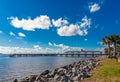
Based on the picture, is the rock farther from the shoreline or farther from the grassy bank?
the grassy bank

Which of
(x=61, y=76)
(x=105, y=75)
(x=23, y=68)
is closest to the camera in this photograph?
(x=61, y=76)

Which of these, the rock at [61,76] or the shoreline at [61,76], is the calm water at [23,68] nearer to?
the shoreline at [61,76]

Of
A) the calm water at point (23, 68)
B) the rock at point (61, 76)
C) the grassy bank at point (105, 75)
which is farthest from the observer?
the calm water at point (23, 68)

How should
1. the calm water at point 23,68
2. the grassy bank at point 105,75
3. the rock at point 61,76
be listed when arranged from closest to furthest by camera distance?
1. the grassy bank at point 105,75
2. the rock at point 61,76
3. the calm water at point 23,68

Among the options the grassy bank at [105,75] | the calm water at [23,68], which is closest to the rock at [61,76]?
the grassy bank at [105,75]

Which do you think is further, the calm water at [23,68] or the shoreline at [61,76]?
the calm water at [23,68]

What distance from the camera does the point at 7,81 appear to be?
28.1 metres

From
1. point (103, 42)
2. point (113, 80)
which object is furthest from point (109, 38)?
point (113, 80)

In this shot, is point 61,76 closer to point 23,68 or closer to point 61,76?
point 61,76

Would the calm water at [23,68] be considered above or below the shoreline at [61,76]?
below

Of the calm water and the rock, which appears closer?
the rock

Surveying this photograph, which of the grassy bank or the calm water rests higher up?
the grassy bank

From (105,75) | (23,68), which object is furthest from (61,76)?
(23,68)

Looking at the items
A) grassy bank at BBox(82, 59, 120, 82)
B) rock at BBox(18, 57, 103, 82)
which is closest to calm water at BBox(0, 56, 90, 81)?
rock at BBox(18, 57, 103, 82)
